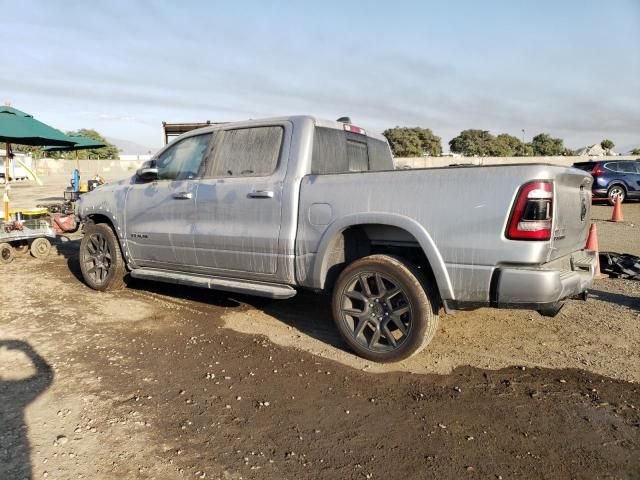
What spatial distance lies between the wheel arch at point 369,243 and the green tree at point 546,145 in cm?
9228

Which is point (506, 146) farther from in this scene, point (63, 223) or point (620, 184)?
point (63, 223)

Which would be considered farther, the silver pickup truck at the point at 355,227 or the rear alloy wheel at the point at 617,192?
the rear alloy wheel at the point at 617,192

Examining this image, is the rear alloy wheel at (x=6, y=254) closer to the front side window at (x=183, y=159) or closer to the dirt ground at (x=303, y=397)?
the dirt ground at (x=303, y=397)

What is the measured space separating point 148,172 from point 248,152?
1289mm

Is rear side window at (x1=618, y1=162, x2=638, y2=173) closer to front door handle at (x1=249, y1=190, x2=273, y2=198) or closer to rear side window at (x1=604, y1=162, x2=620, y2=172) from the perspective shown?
rear side window at (x1=604, y1=162, x2=620, y2=172)

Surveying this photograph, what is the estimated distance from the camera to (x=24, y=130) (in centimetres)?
784

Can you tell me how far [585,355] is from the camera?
3826 millimetres

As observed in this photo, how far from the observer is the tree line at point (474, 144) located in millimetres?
78938

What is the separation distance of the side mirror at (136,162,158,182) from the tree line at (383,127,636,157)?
7382 centimetres

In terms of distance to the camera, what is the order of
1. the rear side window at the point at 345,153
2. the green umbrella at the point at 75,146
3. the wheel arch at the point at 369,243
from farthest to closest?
the green umbrella at the point at 75,146
the rear side window at the point at 345,153
the wheel arch at the point at 369,243

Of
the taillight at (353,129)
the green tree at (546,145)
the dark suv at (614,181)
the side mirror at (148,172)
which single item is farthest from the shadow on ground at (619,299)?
the green tree at (546,145)

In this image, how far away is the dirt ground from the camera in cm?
249

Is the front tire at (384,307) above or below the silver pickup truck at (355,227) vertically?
below

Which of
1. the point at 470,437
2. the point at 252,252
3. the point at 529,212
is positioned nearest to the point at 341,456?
→ the point at 470,437
